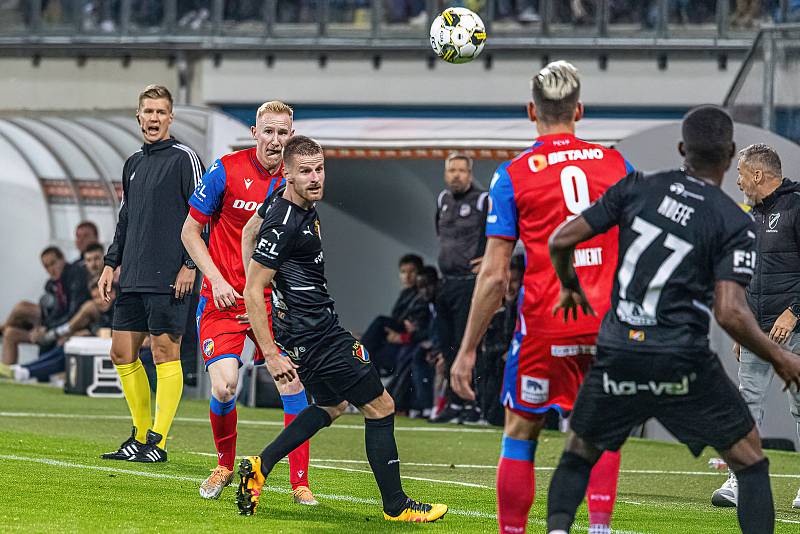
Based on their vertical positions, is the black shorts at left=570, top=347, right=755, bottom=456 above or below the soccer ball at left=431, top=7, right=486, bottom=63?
below

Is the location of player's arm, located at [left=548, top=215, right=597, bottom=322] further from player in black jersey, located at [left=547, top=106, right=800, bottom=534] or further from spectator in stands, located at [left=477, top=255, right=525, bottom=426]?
Answer: spectator in stands, located at [left=477, top=255, right=525, bottom=426]

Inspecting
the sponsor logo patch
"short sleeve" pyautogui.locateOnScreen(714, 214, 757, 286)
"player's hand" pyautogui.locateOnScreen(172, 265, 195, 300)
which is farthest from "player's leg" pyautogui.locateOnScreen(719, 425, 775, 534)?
"player's hand" pyautogui.locateOnScreen(172, 265, 195, 300)

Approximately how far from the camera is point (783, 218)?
9359 millimetres

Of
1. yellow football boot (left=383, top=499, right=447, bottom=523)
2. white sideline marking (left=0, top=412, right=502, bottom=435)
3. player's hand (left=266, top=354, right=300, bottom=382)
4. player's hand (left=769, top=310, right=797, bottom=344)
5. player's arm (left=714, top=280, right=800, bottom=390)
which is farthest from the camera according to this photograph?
white sideline marking (left=0, top=412, right=502, bottom=435)

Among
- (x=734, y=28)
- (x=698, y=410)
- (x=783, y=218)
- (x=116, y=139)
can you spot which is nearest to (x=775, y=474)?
(x=783, y=218)

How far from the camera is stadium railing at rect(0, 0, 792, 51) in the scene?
25.7 m

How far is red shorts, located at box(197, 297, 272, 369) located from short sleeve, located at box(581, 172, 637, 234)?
3.01 meters

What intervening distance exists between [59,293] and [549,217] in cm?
1414

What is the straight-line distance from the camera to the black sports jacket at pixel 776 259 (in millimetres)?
9312

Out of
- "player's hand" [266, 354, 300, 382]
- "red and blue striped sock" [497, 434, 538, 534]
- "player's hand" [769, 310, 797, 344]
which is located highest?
"player's hand" [266, 354, 300, 382]

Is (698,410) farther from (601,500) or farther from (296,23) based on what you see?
(296,23)

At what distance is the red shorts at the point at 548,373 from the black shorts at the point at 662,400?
0.95 feet

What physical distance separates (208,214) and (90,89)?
2015 centimetres

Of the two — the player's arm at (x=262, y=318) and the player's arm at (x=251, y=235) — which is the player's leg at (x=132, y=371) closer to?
the player's arm at (x=251, y=235)
